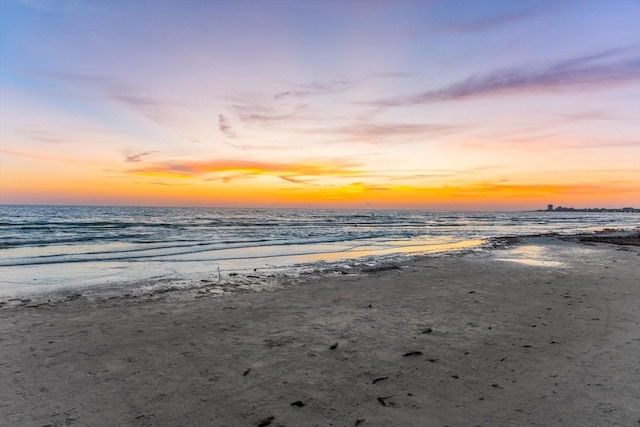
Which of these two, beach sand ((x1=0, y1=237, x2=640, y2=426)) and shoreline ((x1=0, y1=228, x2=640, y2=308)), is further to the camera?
shoreline ((x1=0, y1=228, x2=640, y2=308))

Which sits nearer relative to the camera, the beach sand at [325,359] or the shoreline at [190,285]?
the beach sand at [325,359]

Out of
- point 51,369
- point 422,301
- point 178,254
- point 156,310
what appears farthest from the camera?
point 178,254

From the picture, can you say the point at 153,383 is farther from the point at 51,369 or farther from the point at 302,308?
the point at 302,308

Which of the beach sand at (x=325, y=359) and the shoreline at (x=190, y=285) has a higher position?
the beach sand at (x=325, y=359)

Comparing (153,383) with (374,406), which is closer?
(374,406)

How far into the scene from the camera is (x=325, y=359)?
564 centimetres

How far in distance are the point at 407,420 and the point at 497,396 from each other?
1.23 m

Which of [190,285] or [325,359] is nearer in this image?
[325,359]

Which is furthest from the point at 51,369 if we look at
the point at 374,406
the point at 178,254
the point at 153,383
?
the point at 178,254

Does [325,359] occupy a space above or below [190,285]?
above

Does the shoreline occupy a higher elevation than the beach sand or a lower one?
lower

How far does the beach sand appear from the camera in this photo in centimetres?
416

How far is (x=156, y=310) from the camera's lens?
8.54 metres

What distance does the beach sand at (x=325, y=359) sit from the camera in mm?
4160
